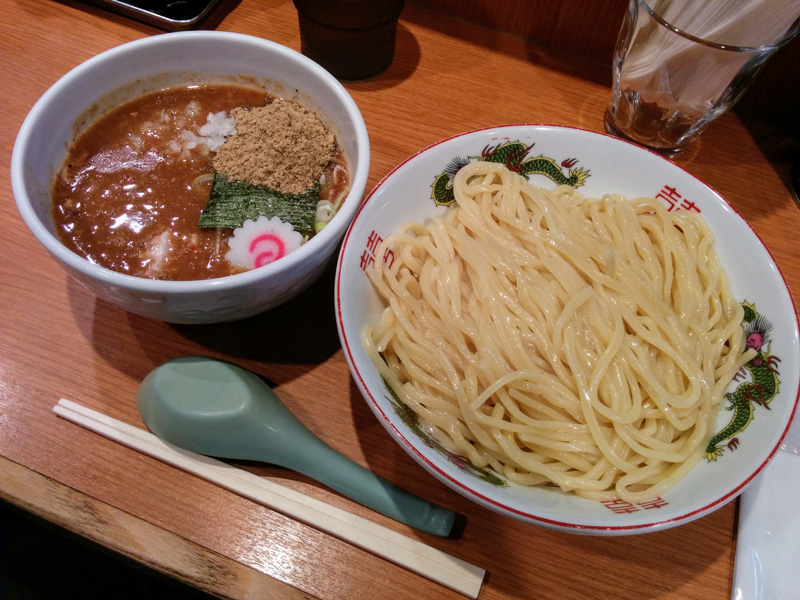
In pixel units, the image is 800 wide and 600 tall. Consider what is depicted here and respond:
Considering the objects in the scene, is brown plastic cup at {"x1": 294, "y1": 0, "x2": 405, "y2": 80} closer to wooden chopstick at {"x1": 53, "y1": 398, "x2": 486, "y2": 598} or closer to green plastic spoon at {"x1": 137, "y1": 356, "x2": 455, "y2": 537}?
green plastic spoon at {"x1": 137, "y1": 356, "x2": 455, "y2": 537}

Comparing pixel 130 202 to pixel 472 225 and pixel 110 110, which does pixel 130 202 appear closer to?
pixel 110 110

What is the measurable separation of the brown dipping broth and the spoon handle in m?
0.43

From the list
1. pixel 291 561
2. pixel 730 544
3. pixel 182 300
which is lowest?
pixel 291 561

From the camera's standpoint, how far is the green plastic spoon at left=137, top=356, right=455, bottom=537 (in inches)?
42.6

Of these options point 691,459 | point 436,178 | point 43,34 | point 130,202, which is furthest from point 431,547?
point 43,34

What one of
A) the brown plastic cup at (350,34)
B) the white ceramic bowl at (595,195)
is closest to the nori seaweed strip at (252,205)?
the white ceramic bowl at (595,195)

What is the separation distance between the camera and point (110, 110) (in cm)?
132

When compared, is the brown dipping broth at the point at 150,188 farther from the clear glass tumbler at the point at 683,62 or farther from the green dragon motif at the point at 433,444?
the clear glass tumbler at the point at 683,62

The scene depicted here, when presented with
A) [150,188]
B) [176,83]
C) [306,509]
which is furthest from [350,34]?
[306,509]

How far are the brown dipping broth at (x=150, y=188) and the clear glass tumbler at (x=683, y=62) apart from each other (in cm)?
94

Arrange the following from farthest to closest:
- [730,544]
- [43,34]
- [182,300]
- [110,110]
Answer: [43,34]
[110,110]
[730,544]
[182,300]

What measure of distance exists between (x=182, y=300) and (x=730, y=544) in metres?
1.21

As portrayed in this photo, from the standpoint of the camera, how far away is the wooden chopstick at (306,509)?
108 centimetres

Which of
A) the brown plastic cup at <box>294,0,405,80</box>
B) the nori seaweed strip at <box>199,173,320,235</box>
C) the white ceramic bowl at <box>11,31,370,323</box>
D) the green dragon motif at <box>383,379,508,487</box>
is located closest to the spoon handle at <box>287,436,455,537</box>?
the green dragon motif at <box>383,379,508,487</box>
